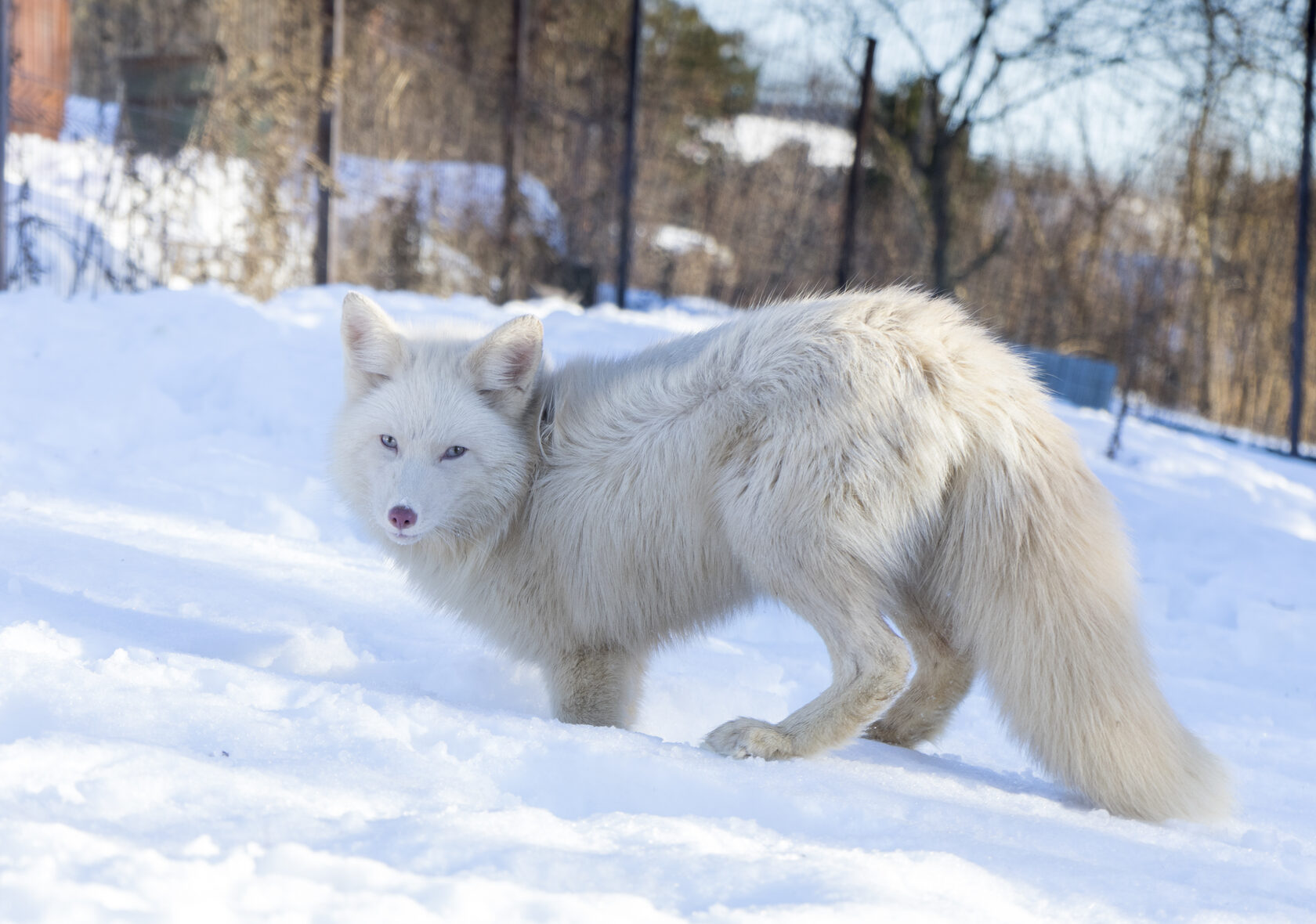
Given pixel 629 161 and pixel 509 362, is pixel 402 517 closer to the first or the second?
pixel 509 362

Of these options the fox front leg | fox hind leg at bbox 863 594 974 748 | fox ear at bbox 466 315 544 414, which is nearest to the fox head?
fox ear at bbox 466 315 544 414

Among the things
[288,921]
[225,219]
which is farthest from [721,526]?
[225,219]

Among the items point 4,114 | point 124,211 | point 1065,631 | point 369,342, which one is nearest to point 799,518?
point 1065,631

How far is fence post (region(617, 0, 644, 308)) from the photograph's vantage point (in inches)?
391

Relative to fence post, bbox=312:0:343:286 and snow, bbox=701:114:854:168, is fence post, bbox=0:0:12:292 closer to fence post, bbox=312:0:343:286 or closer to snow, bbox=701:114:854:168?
fence post, bbox=312:0:343:286

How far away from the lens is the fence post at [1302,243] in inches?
346

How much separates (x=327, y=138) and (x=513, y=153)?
2.18 metres

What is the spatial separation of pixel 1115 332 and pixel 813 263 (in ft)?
12.2

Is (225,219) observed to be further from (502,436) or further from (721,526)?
(721,526)

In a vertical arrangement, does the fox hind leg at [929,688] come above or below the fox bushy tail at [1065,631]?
below

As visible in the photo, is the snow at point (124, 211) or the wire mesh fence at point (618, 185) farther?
the wire mesh fence at point (618, 185)

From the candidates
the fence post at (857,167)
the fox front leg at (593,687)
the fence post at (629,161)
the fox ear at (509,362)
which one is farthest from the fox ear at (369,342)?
the fence post at (857,167)

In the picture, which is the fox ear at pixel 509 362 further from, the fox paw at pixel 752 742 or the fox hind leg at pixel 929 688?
the fox hind leg at pixel 929 688

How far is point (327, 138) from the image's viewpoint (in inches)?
350
